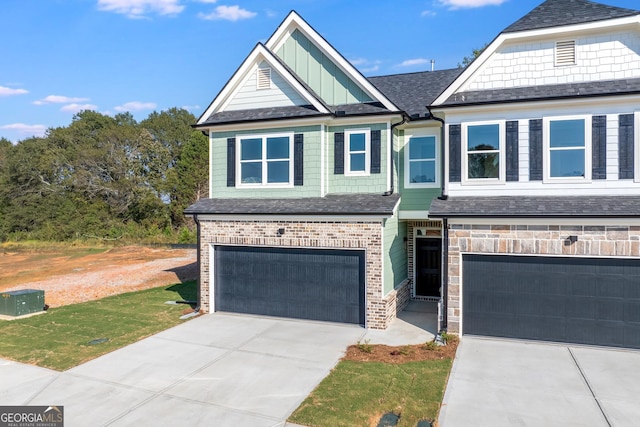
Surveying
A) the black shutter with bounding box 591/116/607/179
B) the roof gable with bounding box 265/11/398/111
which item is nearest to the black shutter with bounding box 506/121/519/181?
the black shutter with bounding box 591/116/607/179

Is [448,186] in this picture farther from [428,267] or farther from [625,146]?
[428,267]

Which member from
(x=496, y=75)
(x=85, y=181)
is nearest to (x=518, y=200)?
(x=496, y=75)

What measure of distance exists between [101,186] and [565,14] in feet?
141

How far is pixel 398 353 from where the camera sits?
9.36 metres

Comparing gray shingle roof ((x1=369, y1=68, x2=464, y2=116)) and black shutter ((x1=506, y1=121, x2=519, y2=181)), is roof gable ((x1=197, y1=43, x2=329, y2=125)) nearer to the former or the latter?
gray shingle roof ((x1=369, y1=68, x2=464, y2=116))

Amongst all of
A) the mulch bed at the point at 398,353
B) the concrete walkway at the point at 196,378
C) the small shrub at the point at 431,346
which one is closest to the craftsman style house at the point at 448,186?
the small shrub at the point at 431,346

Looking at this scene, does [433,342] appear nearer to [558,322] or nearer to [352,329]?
[352,329]

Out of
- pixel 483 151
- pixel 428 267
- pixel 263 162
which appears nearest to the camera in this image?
pixel 483 151

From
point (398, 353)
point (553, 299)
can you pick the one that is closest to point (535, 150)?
point (553, 299)

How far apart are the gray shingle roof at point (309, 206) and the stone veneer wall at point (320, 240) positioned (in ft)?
1.27

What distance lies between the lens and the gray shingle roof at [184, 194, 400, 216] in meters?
11.4

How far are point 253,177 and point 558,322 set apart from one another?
9494 mm

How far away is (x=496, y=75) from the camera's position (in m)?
10.9

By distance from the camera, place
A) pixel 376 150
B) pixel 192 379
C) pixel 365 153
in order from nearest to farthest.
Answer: pixel 192 379 < pixel 376 150 < pixel 365 153
